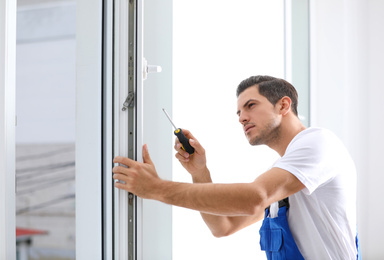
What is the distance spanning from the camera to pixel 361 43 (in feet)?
10.1

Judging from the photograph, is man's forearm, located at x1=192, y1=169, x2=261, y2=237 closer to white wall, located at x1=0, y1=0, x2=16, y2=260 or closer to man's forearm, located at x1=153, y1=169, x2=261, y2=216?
man's forearm, located at x1=153, y1=169, x2=261, y2=216

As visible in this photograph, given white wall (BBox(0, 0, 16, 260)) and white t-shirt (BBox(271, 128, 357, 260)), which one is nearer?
white wall (BBox(0, 0, 16, 260))

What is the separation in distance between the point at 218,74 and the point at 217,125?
0.23 m

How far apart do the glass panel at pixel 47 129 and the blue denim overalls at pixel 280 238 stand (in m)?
0.73

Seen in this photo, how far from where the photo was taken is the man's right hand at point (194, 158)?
1501mm

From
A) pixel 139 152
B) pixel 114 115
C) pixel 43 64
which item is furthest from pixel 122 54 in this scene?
pixel 43 64

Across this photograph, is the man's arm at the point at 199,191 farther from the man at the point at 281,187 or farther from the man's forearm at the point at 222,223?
the man's forearm at the point at 222,223

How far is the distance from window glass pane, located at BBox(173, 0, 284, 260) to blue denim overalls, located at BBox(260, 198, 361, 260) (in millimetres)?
400

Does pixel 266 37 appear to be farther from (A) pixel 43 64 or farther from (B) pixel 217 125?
(A) pixel 43 64

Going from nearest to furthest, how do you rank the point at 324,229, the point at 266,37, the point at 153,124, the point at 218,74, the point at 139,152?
the point at 139,152
the point at 324,229
the point at 153,124
the point at 218,74
the point at 266,37

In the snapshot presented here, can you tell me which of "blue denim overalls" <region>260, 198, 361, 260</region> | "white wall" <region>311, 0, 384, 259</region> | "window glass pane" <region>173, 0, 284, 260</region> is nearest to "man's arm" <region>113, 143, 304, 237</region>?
"blue denim overalls" <region>260, 198, 361, 260</region>

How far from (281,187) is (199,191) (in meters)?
0.24

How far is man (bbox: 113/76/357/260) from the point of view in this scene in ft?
4.20

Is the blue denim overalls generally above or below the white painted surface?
below
